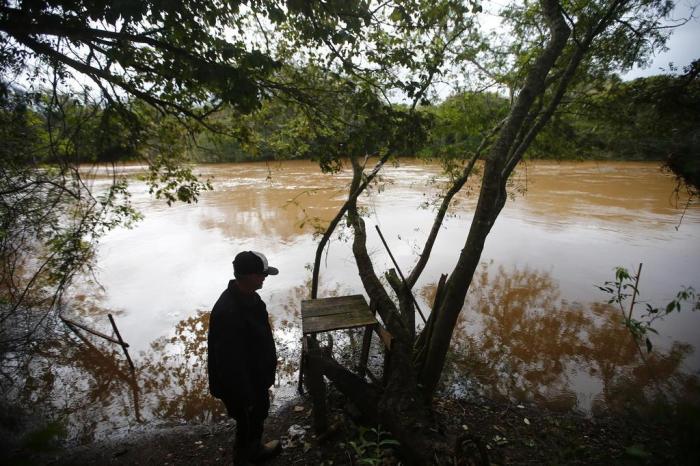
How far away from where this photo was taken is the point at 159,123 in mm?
5641

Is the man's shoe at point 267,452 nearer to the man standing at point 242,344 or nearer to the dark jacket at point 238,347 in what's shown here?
the man standing at point 242,344

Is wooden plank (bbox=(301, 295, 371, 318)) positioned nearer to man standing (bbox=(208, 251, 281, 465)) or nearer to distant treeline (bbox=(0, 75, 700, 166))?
man standing (bbox=(208, 251, 281, 465))

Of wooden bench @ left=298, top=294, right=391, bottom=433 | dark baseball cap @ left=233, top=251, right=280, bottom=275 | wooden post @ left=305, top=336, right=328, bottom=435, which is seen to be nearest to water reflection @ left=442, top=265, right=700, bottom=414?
wooden bench @ left=298, top=294, right=391, bottom=433

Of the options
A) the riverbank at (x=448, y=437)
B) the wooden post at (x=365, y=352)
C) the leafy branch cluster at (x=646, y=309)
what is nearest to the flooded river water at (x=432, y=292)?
the leafy branch cluster at (x=646, y=309)

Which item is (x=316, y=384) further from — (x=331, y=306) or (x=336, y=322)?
(x=331, y=306)

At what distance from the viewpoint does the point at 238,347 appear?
297 centimetres

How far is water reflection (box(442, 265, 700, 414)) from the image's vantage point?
19.2 feet

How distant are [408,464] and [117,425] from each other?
461cm

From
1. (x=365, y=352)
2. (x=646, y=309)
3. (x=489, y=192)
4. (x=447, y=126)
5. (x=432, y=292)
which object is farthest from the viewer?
(x=432, y=292)

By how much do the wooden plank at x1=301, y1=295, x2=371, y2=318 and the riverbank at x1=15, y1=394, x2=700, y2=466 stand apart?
132 cm

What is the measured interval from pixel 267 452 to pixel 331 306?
75.4 inches

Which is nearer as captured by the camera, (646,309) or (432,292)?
(646,309)

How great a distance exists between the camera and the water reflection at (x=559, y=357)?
19.2 feet

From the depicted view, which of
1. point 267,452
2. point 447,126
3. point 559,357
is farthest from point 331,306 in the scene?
point 559,357
